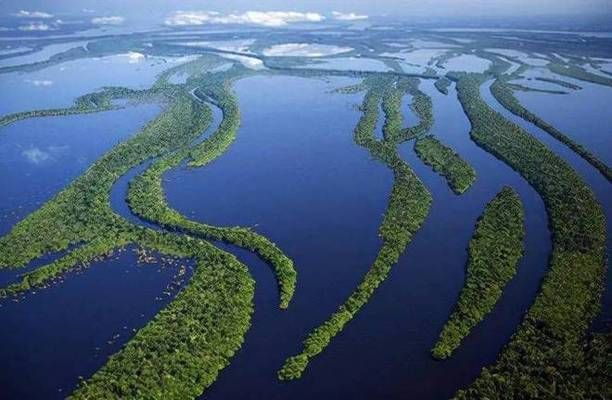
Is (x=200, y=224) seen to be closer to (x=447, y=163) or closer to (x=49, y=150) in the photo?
(x=447, y=163)

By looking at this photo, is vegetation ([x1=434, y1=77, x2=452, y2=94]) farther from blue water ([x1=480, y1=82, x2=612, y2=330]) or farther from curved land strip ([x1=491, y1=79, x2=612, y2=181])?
curved land strip ([x1=491, y1=79, x2=612, y2=181])

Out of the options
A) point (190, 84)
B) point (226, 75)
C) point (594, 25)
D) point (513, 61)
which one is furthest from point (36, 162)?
point (594, 25)

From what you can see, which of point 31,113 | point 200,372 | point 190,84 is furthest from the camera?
point 190,84

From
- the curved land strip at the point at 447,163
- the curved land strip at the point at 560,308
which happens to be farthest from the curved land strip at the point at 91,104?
the curved land strip at the point at 560,308

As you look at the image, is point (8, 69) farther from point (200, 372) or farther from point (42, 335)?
point (200, 372)

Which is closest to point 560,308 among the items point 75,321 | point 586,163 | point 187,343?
point 187,343

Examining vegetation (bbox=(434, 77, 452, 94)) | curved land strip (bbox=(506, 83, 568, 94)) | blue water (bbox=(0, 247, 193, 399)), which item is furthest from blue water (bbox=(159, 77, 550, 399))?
curved land strip (bbox=(506, 83, 568, 94))
